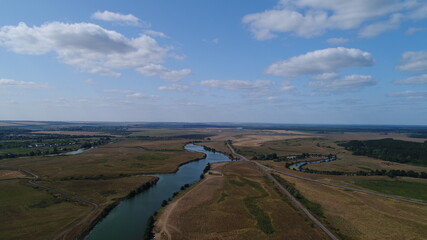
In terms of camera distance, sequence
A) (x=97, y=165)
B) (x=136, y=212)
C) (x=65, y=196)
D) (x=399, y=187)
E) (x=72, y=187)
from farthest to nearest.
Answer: (x=97, y=165) < (x=399, y=187) < (x=72, y=187) < (x=65, y=196) < (x=136, y=212)

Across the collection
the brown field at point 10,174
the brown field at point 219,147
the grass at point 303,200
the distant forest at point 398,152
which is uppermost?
the distant forest at point 398,152

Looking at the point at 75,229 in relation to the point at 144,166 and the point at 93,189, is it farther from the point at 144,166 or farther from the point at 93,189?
the point at 144,166

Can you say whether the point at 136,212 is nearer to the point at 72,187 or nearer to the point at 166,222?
the point at 166,222

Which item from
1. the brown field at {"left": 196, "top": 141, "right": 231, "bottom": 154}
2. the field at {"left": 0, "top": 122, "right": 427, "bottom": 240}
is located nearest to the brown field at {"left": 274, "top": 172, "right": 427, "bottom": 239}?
the field at {"left": 0, "top": 122, "right": 427, "bottom": 240}

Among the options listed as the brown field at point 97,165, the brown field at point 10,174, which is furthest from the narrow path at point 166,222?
the brown field at point 10,174

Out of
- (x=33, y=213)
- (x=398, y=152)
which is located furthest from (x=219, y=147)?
(x=33, y=213)

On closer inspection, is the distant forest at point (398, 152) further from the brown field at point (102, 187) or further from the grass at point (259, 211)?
the brown field at point (102, 187)
